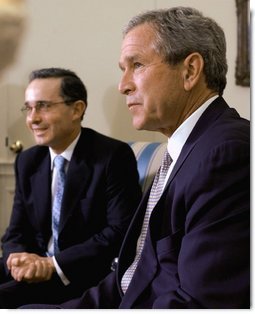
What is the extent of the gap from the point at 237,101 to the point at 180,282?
0.88 m

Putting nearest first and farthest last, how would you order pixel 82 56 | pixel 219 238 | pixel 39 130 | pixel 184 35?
pixel 219 238, pixel 184 35, pixel 39 130, pixel 82 56

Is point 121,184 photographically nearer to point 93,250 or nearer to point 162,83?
point 93,250

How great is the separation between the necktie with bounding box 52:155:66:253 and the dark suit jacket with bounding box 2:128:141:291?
3cm

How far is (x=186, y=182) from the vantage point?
2.25ft

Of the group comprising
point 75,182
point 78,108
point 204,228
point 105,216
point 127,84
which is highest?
point 127,84

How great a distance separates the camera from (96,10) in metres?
1.52

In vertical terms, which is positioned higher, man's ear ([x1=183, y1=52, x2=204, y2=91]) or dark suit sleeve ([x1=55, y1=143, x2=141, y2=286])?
man's ear ([x1=183, y1=52, x2=204, y2=91])

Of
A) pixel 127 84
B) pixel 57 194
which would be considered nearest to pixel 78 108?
pixel 57 194

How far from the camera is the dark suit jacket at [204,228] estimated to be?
63 cm

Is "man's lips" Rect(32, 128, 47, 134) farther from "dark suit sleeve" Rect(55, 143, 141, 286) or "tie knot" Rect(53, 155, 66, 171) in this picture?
"dark suit sleeve" Rect(55, 143, 141, 286)

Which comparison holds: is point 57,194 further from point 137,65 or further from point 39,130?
point 137,65

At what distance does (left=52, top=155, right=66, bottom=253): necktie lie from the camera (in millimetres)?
1303

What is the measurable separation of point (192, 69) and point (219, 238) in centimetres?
34

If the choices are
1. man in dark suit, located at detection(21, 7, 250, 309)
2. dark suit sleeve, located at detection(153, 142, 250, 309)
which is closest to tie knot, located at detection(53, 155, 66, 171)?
man in dark suit, located at detection(21, 7, 250, 309)
